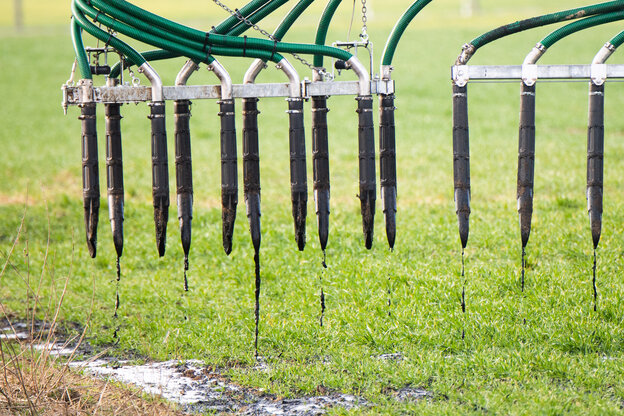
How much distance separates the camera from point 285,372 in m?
6.44

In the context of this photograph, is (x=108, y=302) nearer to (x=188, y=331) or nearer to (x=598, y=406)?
(x=188, y=331)

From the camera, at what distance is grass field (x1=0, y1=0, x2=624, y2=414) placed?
6.12m

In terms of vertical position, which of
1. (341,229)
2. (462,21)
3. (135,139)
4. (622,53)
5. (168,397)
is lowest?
(168,397)

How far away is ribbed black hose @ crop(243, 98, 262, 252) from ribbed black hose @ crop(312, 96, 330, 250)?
1.56ft

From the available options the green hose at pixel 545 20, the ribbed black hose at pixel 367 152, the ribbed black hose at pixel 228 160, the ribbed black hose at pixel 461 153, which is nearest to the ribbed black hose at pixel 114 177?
the ribbed black hose at pixel 228 160

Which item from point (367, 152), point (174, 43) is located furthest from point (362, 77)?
point (174, 43)

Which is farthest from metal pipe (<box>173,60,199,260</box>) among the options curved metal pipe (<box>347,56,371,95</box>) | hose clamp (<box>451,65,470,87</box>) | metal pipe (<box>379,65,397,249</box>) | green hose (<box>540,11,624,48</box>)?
green hose (<box>540,11,624,48</box>)

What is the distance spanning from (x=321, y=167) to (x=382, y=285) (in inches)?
95.0

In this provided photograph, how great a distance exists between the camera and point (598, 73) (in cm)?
614

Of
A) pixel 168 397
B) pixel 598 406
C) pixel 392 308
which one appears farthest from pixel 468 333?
pixel 168 397

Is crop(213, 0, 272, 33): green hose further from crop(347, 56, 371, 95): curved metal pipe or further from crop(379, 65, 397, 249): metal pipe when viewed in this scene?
crop(379, 65, 397, 249): metal pipe

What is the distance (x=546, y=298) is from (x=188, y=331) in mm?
3526

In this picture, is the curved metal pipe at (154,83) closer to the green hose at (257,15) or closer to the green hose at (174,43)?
the green hose at (174,43)

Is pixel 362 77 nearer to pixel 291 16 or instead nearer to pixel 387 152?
pixel 387 152
